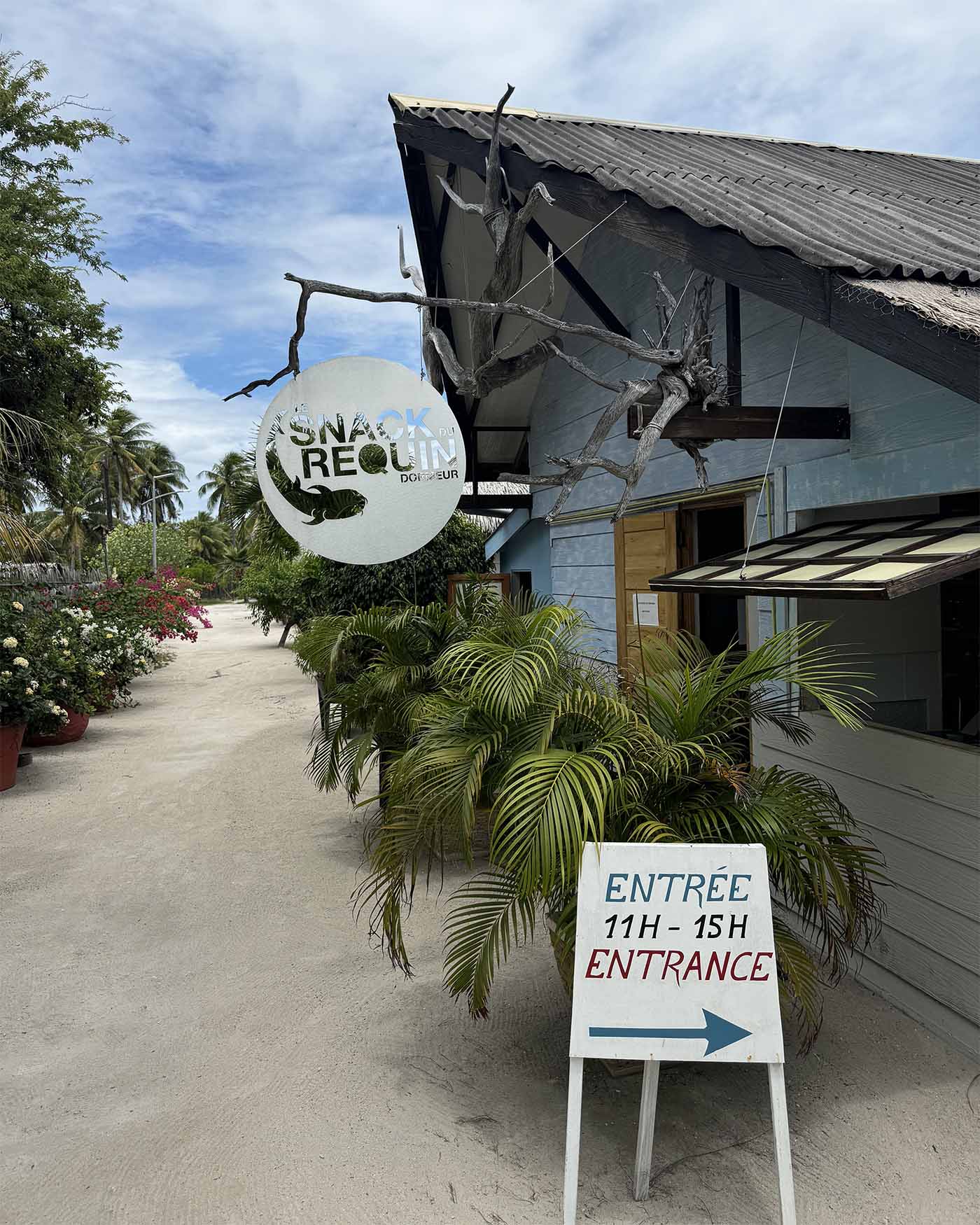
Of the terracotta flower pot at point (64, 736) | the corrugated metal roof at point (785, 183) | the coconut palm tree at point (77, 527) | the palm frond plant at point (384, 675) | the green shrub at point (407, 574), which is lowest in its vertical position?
the terracotta flower pot at point (64, 736)

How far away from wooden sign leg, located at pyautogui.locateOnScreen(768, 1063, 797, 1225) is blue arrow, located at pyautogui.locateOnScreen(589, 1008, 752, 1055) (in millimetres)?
123

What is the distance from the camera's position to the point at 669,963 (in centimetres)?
253

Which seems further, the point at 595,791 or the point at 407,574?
the point at 407,574

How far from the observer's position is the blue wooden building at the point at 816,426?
312 cm

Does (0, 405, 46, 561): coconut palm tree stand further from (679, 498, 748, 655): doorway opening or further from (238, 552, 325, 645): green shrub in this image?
(679, 498, 748, 655): doorway opening

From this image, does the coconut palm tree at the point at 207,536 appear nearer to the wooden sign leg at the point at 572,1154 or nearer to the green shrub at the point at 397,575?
the green shrub at the point at 397,575

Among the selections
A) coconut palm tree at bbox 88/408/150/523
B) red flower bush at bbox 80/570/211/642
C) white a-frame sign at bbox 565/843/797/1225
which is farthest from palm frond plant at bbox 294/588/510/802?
coconut palm tree at bbox 88/408/150/523

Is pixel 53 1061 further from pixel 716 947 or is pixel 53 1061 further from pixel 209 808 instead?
pixel 209 808

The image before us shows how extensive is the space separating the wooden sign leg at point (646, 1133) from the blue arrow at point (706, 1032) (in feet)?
0.41

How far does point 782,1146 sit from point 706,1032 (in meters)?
0.34

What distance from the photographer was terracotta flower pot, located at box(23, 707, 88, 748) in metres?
9.90

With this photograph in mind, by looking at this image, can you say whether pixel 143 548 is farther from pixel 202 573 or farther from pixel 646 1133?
pixel 646 1133

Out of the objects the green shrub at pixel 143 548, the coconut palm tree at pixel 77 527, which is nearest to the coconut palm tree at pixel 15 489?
the green shrub at pixel 143 548

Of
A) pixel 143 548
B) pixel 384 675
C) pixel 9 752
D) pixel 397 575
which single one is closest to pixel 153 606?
pixel 397 575
